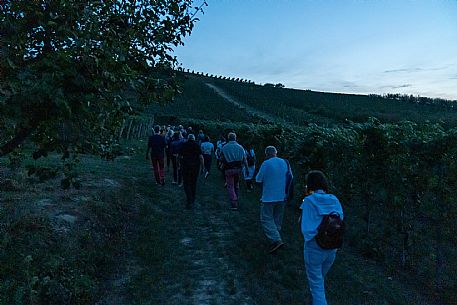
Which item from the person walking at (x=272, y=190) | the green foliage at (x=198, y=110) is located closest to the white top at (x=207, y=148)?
the person walking at (x=272, y=190)

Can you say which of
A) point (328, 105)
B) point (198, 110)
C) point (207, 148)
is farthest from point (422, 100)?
point (207, 148)

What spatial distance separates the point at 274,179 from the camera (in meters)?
6.78

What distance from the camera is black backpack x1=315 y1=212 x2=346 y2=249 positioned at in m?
4.17

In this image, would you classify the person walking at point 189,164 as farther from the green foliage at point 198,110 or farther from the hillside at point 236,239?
the green foliage at point 198,110

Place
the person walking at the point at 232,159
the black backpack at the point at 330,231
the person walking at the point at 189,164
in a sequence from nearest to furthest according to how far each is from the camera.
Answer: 1. the black backpack at the point at 330,231
2. the person walking at the point at 232,159
3. the person walking at the point at 189,164

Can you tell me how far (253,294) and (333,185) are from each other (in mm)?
4741

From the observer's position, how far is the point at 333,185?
8938 millimetres

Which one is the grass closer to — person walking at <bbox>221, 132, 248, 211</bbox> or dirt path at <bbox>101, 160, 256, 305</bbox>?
dirt path at <bbox>101, 160, 256, 305</bbox>

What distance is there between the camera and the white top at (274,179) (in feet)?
22.2

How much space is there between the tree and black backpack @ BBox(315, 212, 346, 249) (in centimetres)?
248

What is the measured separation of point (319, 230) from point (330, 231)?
14 centimetres

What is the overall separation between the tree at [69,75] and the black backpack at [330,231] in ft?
8.14

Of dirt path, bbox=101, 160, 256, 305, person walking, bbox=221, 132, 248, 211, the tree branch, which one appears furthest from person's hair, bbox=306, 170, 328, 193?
person walking, bbox=221, 132, 248, 211

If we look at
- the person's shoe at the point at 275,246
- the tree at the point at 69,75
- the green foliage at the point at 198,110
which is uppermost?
the green foliage at the point at 198,110
